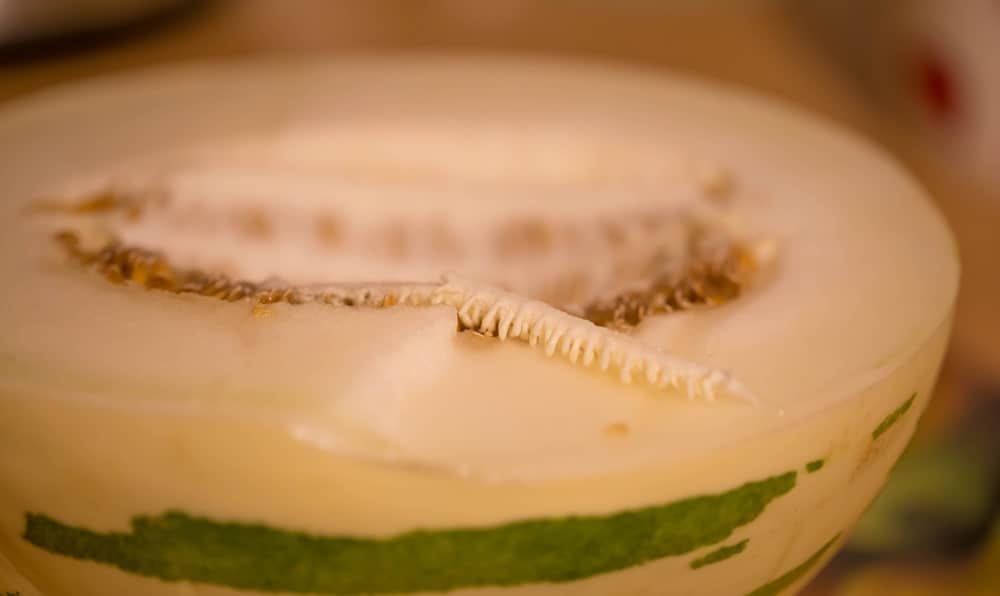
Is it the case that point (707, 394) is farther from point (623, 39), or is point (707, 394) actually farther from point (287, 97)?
point (623, 39)

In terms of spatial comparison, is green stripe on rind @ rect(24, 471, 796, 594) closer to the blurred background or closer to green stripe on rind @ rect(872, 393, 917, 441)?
green stripe on rind @ rect(872, 393, 917, 441)

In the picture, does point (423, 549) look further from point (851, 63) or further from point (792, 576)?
point (851, 63)

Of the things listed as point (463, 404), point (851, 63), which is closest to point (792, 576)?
point (463, 404)

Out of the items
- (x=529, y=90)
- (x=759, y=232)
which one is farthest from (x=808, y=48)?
(x=759, y=232)

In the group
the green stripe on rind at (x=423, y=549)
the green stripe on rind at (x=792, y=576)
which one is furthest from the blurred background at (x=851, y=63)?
the green stripe on rind at (x=423, y=549)

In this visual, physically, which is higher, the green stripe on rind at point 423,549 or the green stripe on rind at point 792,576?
the green stripe on rind at point 423,549

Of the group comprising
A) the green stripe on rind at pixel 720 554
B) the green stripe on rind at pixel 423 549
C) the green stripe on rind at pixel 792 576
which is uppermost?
the green stripe on rind at pixel 423 549

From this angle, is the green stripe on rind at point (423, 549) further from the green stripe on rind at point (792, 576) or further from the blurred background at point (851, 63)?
the blurred background at point (851, 63)
